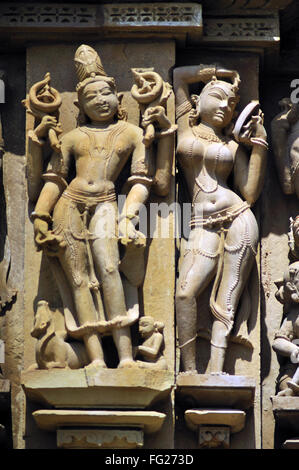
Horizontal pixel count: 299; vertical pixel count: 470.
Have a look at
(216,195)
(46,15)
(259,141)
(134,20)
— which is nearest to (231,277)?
(216,195)

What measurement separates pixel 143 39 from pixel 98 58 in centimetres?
39

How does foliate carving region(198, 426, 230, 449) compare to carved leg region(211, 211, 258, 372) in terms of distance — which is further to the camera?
carved leg region(211, 211, 258, 372)

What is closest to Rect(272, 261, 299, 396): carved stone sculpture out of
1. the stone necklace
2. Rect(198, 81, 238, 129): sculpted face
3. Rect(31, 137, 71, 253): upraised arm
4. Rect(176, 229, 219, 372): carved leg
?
Rect(176, 229, 219, 372): carved leg

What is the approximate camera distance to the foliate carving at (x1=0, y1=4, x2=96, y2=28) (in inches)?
471

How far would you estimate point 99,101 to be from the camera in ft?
38.3

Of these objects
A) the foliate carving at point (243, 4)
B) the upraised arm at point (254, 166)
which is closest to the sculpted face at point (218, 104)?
the upraised arm at point (254, 166)

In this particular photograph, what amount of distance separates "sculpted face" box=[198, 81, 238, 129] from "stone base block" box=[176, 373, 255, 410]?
63.8 inches

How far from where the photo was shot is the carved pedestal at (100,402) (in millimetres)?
11094

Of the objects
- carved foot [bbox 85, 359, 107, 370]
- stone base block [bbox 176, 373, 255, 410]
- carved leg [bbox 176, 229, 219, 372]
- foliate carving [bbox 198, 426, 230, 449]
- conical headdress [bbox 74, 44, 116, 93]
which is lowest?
foliate carving [bbox 198, 426, 230, 449]

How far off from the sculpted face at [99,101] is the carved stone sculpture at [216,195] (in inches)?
18.2

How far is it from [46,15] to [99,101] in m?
0.73

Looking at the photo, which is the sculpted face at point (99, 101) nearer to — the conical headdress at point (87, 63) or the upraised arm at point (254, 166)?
the conical headdress at point (87, 63)

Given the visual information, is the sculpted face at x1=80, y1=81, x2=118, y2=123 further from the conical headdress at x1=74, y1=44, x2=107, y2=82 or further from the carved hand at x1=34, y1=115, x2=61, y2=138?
the carved hand at x1=34, y1=115, x2=61, y2=138

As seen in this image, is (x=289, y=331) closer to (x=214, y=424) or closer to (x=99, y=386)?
(x=214, y=424)
